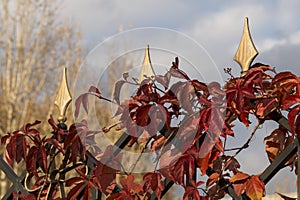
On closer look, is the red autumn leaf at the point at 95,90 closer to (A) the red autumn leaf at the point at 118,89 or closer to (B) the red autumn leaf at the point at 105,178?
(A) the red autumn leaf at the point at 118,89

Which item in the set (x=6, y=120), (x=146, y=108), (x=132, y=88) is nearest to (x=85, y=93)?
(x=132, y=88)

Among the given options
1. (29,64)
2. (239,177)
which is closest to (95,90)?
(239,177)

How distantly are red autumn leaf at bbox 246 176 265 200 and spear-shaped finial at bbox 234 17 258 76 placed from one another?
0.27 meters

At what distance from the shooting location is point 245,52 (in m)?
1.25

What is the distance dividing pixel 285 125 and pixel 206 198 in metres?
0.22

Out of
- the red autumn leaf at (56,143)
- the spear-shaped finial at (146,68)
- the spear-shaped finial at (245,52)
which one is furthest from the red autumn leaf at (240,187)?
the red autumn leaf at (56,143)

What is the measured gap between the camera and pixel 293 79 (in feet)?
3.43

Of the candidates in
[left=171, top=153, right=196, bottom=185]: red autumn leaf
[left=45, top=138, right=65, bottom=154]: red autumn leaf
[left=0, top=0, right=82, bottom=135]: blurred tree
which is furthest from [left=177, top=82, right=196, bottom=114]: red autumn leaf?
[left=0, top=0, right=82, bottom=135]: blurred tree

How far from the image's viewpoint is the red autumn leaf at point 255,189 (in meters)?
1.04

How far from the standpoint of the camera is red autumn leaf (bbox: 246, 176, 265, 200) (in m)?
1.04

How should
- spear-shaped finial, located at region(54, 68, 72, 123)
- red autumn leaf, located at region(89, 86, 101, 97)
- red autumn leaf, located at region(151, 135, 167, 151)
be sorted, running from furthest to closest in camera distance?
spear-shaped finial, located at region(54, 68, 72, 123)
red autumn leaf, located at region(89, 86, 101, 97)
red autumn leaf, located at region(151, 135, 167, 151)

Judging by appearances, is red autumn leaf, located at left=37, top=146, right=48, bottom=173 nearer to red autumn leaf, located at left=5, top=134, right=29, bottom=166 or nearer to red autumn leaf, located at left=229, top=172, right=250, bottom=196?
red autumn leaf, located at left=5, top=134, right=29, bottom=166

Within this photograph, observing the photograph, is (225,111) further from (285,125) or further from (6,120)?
(6,120)

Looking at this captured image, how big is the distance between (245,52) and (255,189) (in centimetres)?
35
